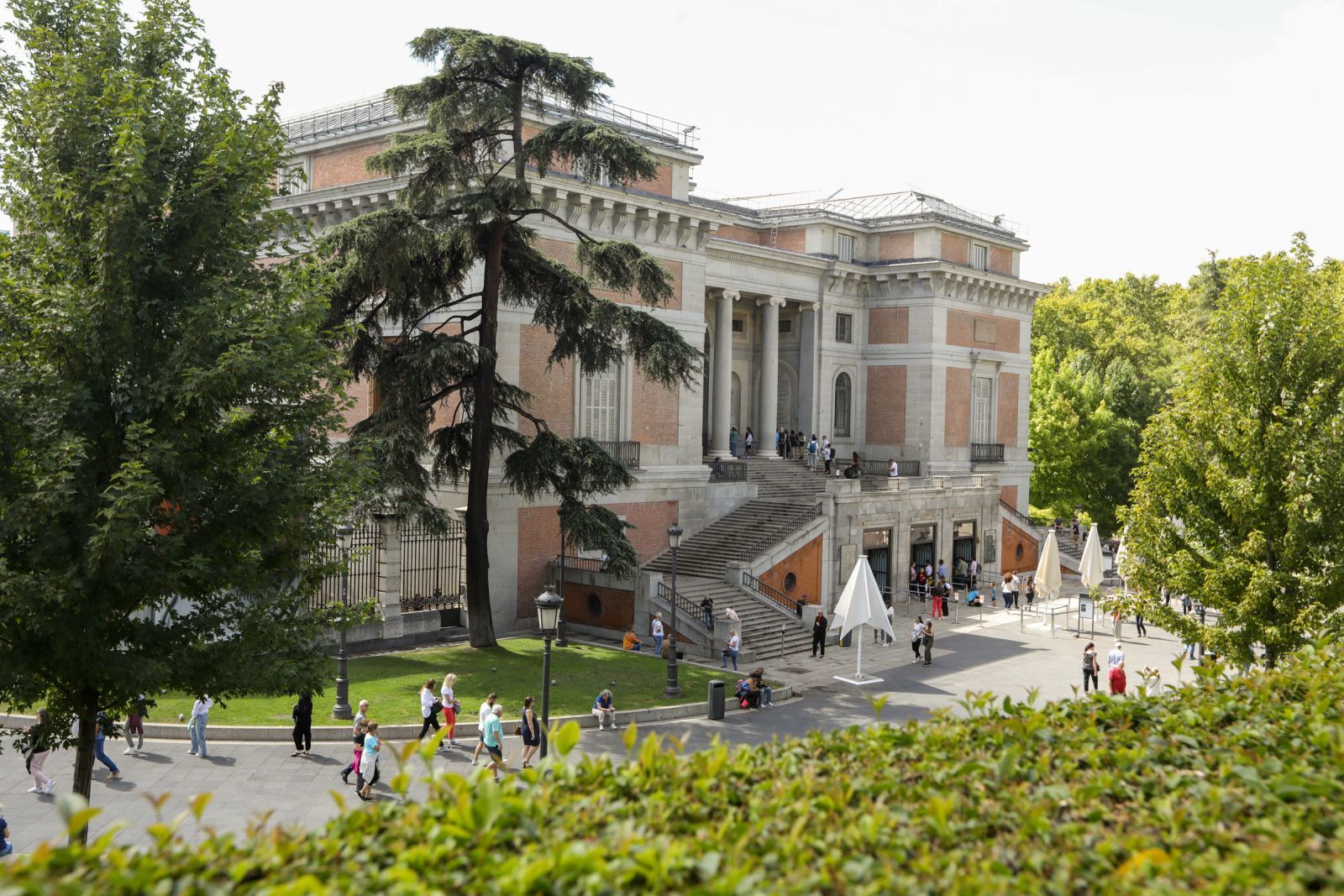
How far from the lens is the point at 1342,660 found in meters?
8.42

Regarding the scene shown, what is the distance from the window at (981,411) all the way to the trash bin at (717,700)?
2969 centimetres

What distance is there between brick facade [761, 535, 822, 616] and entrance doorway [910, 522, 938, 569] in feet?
19.9

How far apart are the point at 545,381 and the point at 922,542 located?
1657 centimetres

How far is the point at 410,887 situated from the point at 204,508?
26.6ft

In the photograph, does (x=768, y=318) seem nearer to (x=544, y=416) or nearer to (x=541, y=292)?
(x=544, y=416)

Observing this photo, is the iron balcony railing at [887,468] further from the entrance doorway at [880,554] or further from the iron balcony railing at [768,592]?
the iron balcony railing at [768,592]

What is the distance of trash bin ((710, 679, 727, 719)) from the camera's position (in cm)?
2116

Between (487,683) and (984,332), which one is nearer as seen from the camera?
(487,683)

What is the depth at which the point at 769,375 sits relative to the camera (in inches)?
1666

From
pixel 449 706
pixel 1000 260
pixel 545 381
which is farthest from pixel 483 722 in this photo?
pixel 1000 260

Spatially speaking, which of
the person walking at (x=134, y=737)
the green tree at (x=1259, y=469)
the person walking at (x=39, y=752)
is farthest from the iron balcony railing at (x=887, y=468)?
the person walking at (x=39, y=752)

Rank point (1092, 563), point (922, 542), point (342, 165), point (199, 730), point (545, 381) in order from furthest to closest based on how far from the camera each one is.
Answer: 1. point (922, 542)
2. point (1092, 563)
3. point (342, 165)
4. point (545, 381)
5. point (199, 730)

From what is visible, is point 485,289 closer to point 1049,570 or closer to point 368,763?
point 368,763

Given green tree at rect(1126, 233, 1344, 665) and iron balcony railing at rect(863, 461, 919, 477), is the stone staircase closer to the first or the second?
green tree at rect(1126, 233, 1344, 665)
